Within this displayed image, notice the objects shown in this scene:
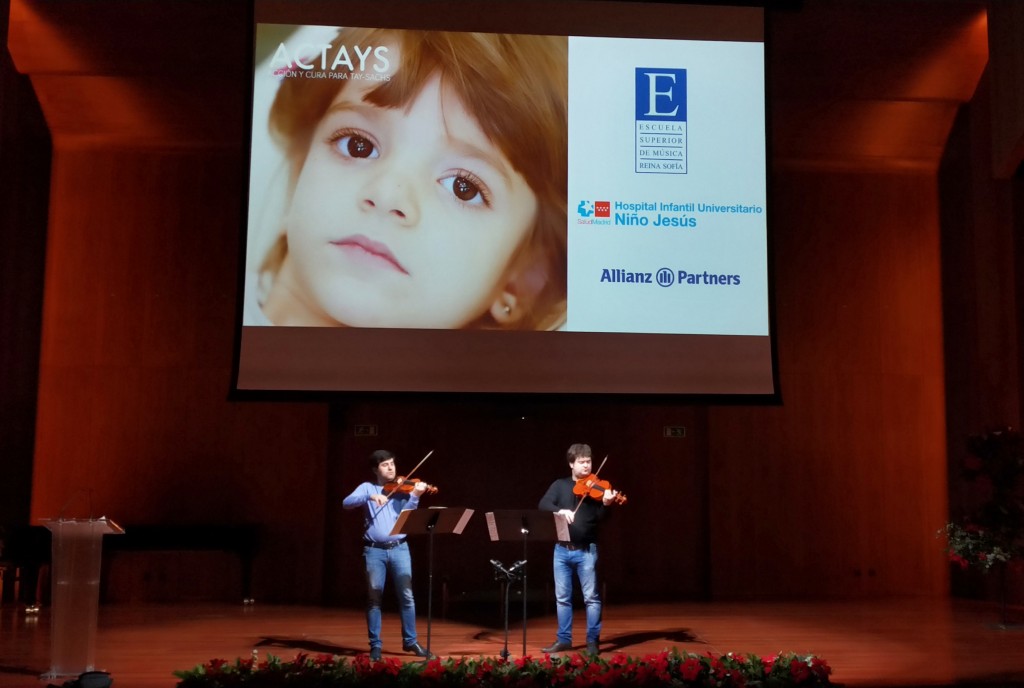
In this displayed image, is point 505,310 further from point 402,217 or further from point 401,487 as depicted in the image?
point 401,487

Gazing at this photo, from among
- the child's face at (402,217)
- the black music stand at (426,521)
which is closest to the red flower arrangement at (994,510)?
the child's face at (402,217)

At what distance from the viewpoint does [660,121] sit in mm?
7527

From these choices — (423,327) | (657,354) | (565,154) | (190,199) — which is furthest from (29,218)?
(657,354)

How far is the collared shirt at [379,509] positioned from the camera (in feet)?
20.6

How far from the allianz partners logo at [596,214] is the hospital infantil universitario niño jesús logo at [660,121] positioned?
37 centimetres

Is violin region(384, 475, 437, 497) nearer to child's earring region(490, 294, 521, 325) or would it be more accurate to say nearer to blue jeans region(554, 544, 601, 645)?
blue jeans region(554, 544, 601, 645)

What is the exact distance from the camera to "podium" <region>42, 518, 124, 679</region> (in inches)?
225

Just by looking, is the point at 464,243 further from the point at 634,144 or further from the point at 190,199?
the point at 190,199

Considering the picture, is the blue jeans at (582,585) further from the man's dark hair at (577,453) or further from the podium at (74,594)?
the podium at (74,594)

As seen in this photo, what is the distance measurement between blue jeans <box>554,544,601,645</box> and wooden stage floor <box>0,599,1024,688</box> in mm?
344

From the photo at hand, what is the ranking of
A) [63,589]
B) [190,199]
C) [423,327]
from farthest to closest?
1. [190,199]
2. [423,327]
3. [63,589]

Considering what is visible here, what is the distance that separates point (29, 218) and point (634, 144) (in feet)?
19.3

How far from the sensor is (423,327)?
289 inches

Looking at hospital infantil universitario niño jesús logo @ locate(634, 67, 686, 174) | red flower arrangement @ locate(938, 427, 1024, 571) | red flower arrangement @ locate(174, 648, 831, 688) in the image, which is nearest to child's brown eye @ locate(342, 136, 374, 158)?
hospital infantil universitario niño jesús logo @ locate(634, 67, 686, 174)
